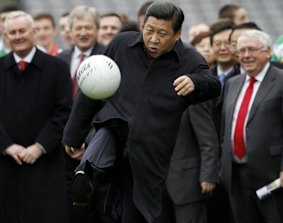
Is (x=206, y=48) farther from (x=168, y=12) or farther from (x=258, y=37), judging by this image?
(x=168, y=12)

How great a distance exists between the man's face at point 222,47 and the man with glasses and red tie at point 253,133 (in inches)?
37.0

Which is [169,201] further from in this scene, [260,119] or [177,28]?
[177,28]

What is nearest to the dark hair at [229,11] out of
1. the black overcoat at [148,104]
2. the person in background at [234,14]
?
the person in background at [234,14]

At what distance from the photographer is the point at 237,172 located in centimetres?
967

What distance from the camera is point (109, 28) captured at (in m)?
12.1

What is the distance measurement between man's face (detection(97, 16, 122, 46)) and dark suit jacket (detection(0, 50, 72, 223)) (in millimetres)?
2390

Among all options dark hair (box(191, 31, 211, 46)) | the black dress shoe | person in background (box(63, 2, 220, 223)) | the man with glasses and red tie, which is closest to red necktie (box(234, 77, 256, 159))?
the man with glasses and red tie

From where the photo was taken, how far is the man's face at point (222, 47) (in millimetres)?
10922

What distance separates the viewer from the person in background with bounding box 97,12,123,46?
12125mm

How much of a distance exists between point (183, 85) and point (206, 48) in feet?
12.7

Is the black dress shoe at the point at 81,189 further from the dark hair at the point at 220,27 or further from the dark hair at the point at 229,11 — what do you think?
the dark hair at the point at 229,11

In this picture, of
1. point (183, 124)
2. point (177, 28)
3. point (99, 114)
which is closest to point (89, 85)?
point (99, 114)

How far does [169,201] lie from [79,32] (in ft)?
8.10

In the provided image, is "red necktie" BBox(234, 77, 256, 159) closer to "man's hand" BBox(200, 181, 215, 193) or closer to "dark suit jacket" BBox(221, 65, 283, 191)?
"dark suit jacket" BBox(221, 65, 283, 191)
